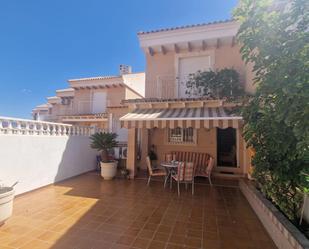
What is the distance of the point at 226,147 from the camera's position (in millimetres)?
15305

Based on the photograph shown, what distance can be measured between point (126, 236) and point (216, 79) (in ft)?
37.5

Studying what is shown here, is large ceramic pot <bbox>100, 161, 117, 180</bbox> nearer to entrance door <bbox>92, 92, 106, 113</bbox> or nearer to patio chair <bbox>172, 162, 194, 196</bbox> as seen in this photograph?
patio chair <bbox>172, 162, 194, 196</bbox>

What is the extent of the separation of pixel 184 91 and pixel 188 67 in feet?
7.49

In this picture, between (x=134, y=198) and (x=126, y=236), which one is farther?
(x=134, y=198)

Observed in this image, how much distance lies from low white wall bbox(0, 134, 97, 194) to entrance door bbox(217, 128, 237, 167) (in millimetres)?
12058

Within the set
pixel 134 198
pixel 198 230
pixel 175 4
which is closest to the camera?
pixel 198 230

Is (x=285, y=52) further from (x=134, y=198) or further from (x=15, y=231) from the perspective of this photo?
(x=15, y=231)

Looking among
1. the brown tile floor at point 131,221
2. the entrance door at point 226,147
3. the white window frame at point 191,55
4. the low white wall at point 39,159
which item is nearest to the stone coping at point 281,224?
the brown tile floor at point 131,221

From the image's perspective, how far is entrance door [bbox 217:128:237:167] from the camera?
1513 cm

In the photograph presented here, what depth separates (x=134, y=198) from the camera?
Result: 363 inches

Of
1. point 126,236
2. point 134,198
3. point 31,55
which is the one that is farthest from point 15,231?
point 31,55

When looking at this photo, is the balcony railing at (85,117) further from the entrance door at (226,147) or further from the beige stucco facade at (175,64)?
the entrance door at (226,147)

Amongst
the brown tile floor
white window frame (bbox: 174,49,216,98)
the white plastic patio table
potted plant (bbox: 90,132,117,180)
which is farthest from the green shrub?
potted plant (bbox: 90,132,117,180)

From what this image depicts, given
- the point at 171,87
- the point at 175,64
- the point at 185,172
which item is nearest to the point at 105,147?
the point at 185,172
